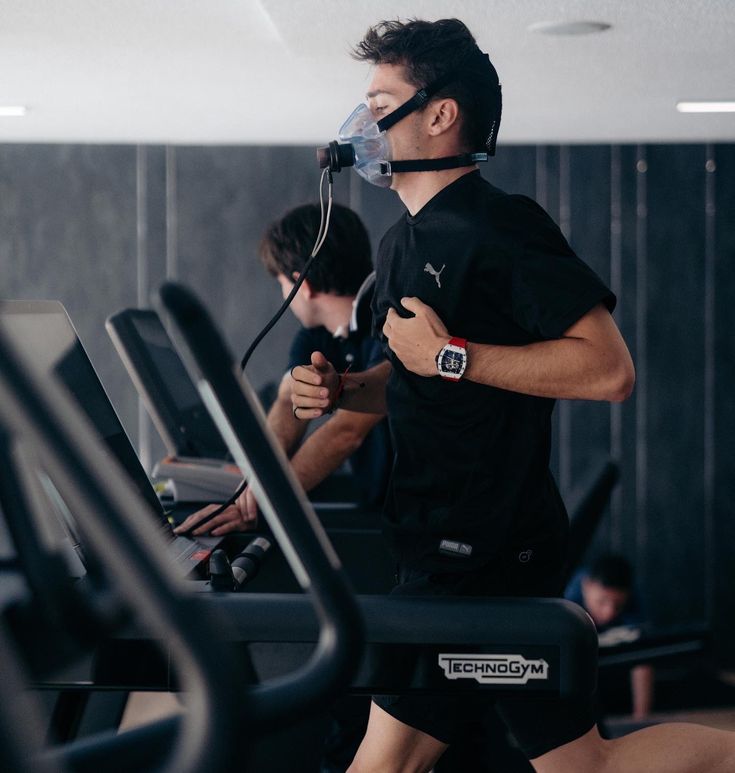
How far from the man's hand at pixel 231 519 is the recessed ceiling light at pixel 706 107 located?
2.81 metres

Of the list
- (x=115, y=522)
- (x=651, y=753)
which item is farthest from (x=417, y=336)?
(x=115, y=522)

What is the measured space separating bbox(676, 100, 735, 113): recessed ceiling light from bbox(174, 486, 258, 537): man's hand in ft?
9.23

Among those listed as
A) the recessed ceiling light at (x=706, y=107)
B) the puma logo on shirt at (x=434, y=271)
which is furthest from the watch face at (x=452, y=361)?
the recessed ceiling light at (x=706, y=107)

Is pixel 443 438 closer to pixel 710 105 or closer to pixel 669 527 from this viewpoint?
pixel 710 105

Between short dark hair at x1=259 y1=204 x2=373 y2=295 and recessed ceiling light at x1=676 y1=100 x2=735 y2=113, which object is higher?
recessed ceiling light at x1=676 y1=100 x2=735 y2=113

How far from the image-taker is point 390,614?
50.4 inches

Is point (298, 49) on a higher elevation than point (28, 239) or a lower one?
higher

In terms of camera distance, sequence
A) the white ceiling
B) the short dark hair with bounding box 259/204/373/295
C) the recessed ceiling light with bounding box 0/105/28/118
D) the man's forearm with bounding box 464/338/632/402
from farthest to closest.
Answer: the recessed ceiling light with bounding box 0/105/28/118, the white ceiling, the short dark hair with bounding box 259/204/373/295, the man's forearm with bounding box 464/338/632/402

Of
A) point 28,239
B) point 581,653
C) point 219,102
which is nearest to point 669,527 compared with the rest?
point 219,102

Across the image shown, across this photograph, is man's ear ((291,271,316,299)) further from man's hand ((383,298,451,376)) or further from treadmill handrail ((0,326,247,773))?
treadmill handrail ((0,326,247,773))

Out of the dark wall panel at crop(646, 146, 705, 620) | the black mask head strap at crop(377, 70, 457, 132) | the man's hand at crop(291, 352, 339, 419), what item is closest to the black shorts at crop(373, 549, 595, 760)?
the man's hand at crop(291, 352, 339, 419)

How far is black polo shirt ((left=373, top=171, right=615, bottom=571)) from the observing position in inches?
56.6

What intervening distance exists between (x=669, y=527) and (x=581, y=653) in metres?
3.99

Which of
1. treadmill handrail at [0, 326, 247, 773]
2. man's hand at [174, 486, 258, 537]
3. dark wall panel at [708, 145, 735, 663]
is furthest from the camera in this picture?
dark wall panel at [708, 145, 735, 663]
